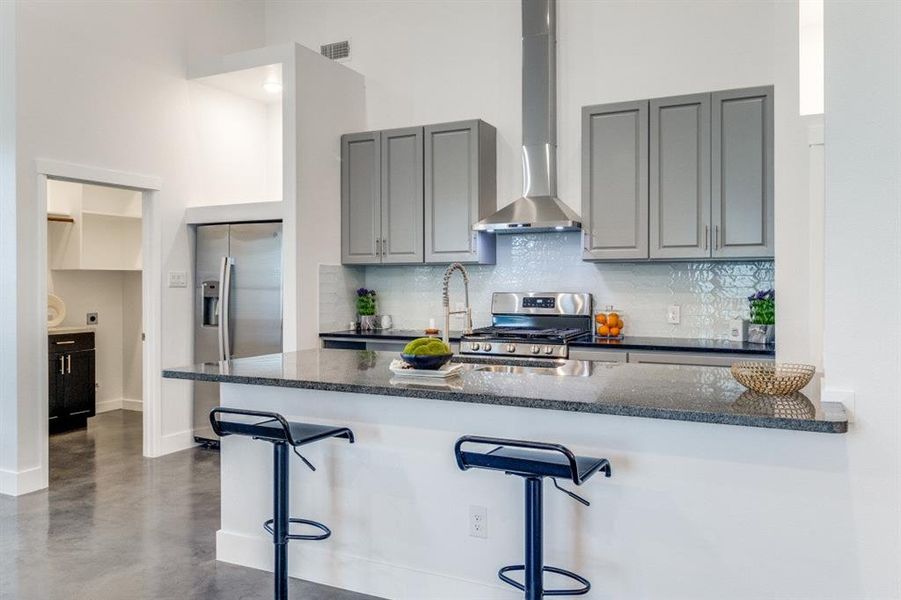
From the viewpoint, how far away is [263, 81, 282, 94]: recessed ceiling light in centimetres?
562

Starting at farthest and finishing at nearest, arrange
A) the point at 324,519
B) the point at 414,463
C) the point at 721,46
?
the point at 721,46 → the point at 324,519 → the point at 414,463

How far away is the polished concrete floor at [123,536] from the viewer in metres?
3.02

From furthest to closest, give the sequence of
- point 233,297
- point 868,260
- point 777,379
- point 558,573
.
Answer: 1. point 233,297
2. point 558,573
3. point 777,379
4. point 868,260

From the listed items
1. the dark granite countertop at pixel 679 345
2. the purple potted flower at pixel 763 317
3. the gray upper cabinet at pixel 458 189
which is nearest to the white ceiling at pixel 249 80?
the gray upper cabinet at pixel 458 189

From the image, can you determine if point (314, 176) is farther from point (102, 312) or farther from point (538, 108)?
point (102, 312)

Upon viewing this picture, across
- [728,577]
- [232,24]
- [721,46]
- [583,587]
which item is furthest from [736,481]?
[232,24]

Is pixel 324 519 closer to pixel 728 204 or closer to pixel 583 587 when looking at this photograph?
pixel 583 587

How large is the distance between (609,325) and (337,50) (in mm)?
3332

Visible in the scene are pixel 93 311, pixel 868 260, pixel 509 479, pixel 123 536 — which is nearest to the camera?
pixel 868 260

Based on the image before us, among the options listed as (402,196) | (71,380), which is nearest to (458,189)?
(402,196)

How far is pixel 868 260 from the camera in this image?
207 cm

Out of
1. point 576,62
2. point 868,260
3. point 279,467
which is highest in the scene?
point 576,62

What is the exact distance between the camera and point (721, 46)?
181 inches

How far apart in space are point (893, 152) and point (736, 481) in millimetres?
1103
